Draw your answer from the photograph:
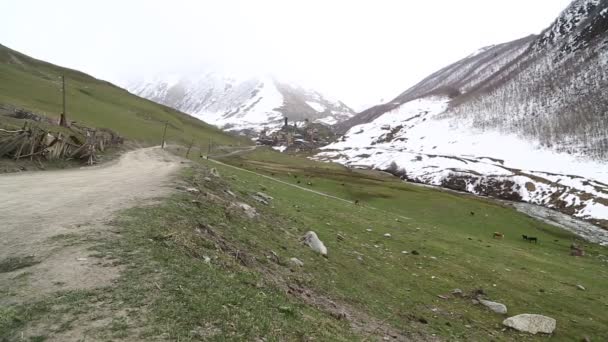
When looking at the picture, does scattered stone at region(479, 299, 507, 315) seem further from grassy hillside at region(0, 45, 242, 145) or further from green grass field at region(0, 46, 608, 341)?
grassy hillside at region(0, 45, 242, 145)

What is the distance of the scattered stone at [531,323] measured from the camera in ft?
58.7

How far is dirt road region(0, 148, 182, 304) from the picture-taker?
384 inches

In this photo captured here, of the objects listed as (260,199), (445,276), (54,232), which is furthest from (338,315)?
(260,199)

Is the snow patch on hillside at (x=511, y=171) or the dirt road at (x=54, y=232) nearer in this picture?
the dirt road at (x=54, y=232)

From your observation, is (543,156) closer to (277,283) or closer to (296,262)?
(296,262)

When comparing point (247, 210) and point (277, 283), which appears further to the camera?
point (247, 210)

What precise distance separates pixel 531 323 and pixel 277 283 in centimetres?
1329

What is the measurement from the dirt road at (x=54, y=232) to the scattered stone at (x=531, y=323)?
57.9 feet

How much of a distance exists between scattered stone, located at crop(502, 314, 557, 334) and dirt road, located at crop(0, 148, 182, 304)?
1764 cm

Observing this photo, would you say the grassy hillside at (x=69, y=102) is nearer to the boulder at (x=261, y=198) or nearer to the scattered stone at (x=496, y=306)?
the boulder at (x=261, y=198)

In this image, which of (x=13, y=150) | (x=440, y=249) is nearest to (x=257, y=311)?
(x=440, y=249)

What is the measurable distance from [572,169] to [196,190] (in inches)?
5579

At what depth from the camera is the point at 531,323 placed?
18219 millimetres

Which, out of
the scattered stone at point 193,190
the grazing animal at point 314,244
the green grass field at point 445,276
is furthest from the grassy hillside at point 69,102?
the grazing animal at point 314,244
